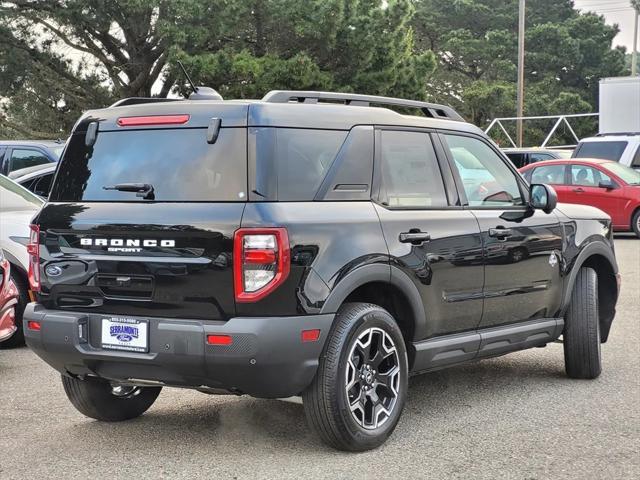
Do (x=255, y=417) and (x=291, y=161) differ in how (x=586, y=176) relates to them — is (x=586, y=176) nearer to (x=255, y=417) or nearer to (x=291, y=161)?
(x=255, y=417)

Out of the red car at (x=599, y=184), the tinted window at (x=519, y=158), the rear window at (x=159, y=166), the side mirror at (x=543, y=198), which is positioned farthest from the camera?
the tinted window at (x=519, y=158)

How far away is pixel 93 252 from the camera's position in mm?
4812

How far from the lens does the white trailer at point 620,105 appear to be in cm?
2397

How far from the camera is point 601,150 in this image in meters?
20.4

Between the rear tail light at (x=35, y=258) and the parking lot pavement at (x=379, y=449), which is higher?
the rear tail light at (x=35, y=258)

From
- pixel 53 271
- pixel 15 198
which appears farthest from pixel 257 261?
pixel 15 198

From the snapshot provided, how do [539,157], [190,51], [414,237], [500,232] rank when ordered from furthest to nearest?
[190,51], [539,157], [500,232], [414,237]

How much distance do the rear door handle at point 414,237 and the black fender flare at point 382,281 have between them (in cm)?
18

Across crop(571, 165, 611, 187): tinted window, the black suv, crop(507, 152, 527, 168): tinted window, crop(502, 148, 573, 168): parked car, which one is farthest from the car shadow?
crop(507, 152, 527, 168): tinted window

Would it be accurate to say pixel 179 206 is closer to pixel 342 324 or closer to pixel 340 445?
pixel 342 324

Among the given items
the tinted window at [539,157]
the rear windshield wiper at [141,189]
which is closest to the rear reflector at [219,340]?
the rear windshield wiper at [141,189]

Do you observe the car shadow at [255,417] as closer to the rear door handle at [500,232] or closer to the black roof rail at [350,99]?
the rear door handle at [500,232]

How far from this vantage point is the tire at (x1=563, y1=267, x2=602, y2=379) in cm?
654

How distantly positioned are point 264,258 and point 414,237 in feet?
3.66
